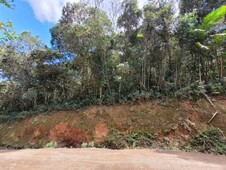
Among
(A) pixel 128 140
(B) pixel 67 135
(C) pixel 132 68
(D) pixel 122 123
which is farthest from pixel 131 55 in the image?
(B) pixel 67 135

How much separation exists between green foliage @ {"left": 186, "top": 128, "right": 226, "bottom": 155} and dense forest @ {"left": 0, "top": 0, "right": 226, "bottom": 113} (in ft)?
7.10

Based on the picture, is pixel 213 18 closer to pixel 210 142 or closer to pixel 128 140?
pixel 210 142

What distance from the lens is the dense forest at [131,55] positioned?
11195mm

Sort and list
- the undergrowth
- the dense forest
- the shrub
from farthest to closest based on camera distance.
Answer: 1. the dense forest
2. the shrub
3. the undergrowth

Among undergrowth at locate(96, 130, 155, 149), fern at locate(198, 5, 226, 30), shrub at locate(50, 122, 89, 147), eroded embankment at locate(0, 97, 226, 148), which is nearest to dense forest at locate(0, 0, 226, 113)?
fern at locate(198, 5, 226, 30)

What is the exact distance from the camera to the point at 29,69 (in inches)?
613

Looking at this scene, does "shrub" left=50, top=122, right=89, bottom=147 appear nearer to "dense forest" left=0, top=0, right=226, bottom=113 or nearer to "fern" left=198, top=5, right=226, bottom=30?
"dense forest" left=0, top=0, right=226, bottom=113

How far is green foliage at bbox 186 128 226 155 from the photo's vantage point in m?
8.18

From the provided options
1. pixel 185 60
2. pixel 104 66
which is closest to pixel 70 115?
pixel 104 66

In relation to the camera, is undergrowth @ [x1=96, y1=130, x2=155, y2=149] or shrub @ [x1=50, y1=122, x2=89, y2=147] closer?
undergrowth @ [x1=96, y1=130, x2=155, y2=149]

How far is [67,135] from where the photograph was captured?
11094 mm

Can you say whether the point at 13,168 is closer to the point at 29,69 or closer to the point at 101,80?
the point at 101,80

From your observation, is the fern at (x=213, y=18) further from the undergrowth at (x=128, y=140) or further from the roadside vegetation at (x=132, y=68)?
the undergrowth at (x=128, y=140)

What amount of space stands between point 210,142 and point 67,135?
7.27 metres
